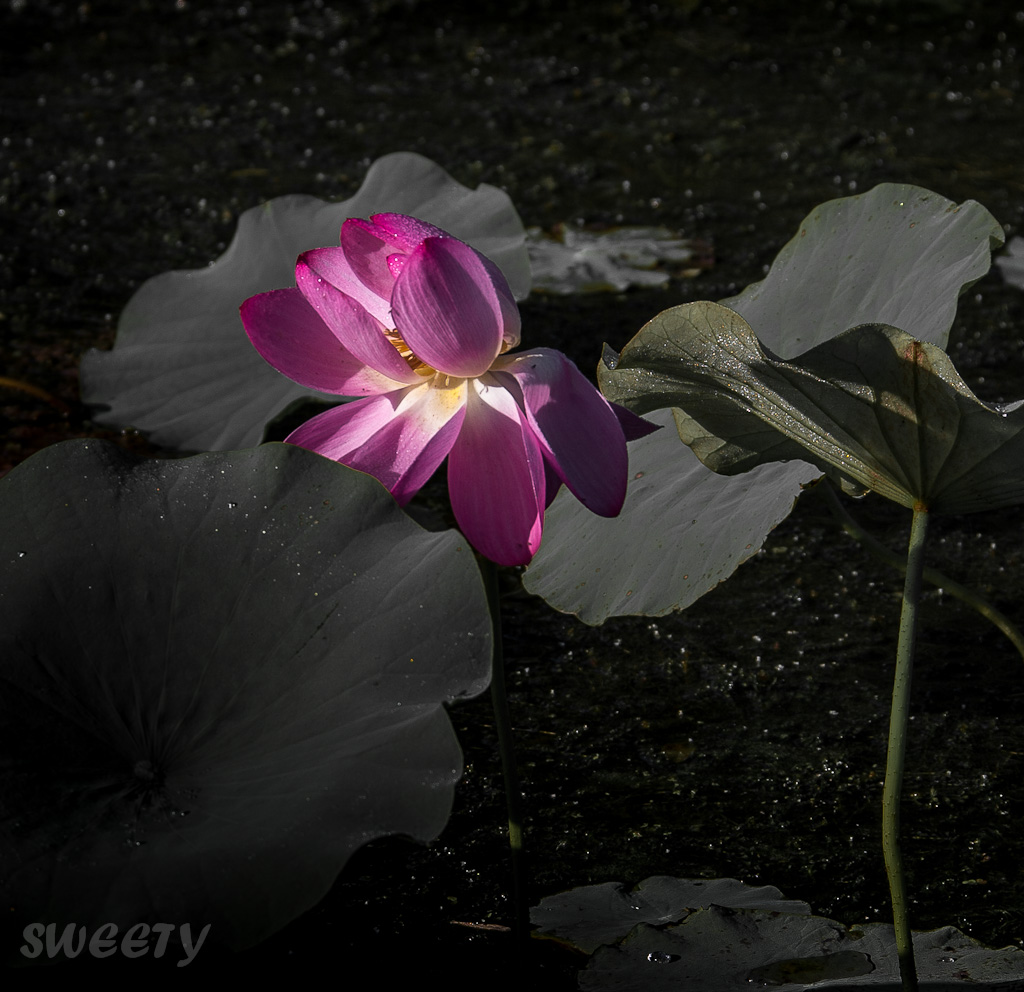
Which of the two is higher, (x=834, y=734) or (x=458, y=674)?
(x=458, y=674)

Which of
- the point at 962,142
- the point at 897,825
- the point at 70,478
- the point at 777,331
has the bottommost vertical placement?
the point at 962,142

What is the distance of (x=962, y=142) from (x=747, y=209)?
2.24 feet

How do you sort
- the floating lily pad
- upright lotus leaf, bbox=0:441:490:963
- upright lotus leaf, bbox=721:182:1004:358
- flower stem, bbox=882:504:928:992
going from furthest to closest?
the floating lily pad → upright lotus leaf, bbox=721:182:1004:358 → flower stem, bbox=882:504:928:992 → upright lotus leaf, bbox=0:441:490:963

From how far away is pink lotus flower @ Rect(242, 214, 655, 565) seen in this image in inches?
24.6

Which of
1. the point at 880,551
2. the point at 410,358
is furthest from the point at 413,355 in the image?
the point at 880,551

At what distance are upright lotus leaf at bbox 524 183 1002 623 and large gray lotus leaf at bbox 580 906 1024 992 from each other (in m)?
0.24

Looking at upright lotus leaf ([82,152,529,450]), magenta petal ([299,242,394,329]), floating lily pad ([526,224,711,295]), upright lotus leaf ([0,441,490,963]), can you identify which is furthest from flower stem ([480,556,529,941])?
floating lily pad ([526,224,711,295])

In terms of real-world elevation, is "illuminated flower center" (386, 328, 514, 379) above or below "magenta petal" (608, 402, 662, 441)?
above

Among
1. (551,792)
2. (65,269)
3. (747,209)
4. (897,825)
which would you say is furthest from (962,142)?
(897,825)

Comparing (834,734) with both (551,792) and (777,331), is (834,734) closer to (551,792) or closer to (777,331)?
(551,792)

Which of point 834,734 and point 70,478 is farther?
point 834,734

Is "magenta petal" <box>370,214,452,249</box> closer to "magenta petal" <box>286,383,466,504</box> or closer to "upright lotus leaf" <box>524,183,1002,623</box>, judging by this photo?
"magenta petal" <box>286,383,466,504</box>

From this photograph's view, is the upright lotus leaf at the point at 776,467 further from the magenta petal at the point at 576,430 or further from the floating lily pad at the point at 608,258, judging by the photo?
the floating lily pad at the point at 608,258

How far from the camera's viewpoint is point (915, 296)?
0.86 meters
